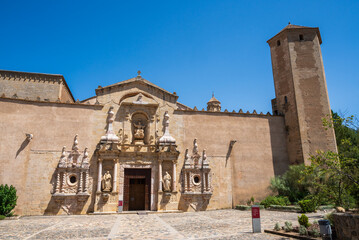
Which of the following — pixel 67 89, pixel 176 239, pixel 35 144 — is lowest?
pixel 176 239

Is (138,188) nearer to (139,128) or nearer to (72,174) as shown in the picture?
(139,128)

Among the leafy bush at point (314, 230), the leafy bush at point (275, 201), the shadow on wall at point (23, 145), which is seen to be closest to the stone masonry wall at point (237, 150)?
the leafy bush at point (275, 201)

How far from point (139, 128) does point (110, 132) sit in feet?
6.40

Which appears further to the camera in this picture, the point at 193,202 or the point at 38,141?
the point at 193,202

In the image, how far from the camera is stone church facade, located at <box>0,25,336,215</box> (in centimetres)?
1622

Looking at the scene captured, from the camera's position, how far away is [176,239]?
7.97 metres

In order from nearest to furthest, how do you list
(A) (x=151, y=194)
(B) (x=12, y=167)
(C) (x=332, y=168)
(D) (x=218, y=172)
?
1. (C) (x=332, y=168)
2. (B) (x=12, y=167)
3. (A) (x=151, y=194)
4. (D) (x=218, y=172)

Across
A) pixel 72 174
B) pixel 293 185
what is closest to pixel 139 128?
pixel 72 174

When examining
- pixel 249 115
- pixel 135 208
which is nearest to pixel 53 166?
pixel 135 208

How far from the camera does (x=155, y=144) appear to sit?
59.7 ft

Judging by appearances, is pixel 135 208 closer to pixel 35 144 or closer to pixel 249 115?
pixel 35 144

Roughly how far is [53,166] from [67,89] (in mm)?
11370

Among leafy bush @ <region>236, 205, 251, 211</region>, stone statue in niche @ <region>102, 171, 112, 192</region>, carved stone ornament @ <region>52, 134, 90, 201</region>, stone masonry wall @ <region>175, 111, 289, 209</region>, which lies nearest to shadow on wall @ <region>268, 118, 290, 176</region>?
stone masonry wall @ <region>175, 111, 289, 209</region>

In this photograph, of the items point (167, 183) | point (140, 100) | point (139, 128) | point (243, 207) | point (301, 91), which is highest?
point (301, 91)
